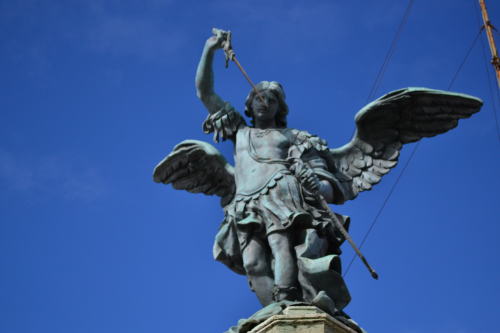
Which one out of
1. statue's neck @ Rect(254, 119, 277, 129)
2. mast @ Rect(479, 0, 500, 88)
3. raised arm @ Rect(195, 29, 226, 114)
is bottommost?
statue's neck @ Rect(254, 119, 277, 129)

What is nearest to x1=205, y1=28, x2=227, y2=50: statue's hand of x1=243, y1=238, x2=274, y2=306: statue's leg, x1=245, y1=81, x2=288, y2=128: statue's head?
x1=245, y1=81, x2=288, y2=128: statue's head

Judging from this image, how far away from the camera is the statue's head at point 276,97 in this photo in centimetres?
1223

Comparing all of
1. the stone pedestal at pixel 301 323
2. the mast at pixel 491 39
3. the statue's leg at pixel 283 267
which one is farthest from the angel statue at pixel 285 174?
the mast at pixel 491 39

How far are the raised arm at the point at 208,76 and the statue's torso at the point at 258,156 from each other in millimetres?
503

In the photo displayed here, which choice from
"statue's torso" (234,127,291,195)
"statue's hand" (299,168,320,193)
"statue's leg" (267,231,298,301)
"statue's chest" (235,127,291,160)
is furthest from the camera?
"statue's chest" (235,127,291,160)

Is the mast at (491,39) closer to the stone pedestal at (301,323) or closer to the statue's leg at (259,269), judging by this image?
the statue's leg at (259,269)

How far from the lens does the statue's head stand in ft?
40.1

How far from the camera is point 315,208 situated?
37.5ft

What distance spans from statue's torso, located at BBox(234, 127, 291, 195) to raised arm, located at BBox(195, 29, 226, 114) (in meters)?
0.50

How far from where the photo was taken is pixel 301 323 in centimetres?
1020

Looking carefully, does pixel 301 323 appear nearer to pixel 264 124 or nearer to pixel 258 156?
pixel 258 156

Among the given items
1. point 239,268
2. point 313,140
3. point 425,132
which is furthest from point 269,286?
point 425,132

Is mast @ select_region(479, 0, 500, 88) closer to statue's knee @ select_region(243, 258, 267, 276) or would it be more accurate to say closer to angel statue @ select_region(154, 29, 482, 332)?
angel statue @ select_region(154, 29, 482, 332)

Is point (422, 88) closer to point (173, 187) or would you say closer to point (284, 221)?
point (284, 221)
